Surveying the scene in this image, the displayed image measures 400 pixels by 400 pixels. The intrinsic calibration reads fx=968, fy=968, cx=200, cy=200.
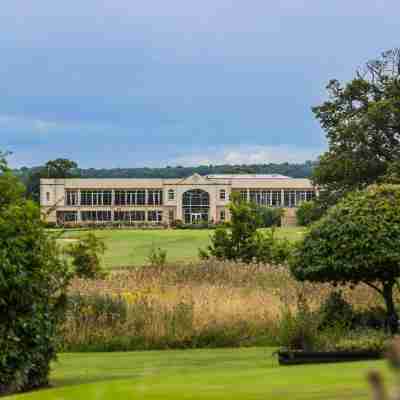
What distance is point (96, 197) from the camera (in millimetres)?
145250

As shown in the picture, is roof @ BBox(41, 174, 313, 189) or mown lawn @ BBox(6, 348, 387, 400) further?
roof @ BBox(41, 174, 313, 189)

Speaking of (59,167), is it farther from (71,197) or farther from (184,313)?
(184,313)

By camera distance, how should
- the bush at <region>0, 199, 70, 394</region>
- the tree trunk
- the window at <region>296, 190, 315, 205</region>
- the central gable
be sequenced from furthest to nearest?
the window at <region>296, 190, 315, 205</region>, the central gable, the tree trunk, the bush at <region>0, 199, 70, 394</region>

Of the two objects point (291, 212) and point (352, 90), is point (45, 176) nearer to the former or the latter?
point (291, 212)

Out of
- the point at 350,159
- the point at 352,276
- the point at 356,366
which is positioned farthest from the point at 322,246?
the point at 350,159

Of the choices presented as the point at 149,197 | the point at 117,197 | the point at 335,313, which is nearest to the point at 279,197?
the point at 149,197

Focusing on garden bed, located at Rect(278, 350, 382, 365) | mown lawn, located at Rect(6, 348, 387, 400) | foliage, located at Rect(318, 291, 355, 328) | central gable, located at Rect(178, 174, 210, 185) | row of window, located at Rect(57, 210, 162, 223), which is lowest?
garden bed, located at Rect(278, 350, 382, 365)

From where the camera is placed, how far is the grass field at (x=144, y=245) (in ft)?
203

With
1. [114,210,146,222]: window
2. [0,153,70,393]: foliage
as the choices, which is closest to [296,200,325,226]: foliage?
[0,153,70,393]: foliage

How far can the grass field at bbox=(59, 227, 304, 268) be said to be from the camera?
61781 mm

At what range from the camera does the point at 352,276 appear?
55.6ft

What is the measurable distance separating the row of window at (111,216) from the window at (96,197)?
1.21 meters

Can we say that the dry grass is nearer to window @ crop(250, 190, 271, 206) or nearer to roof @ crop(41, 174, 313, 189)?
roof @ crop(41, 174, 313, 189)

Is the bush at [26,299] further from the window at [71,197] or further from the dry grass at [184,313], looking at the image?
the window at [71,197]
